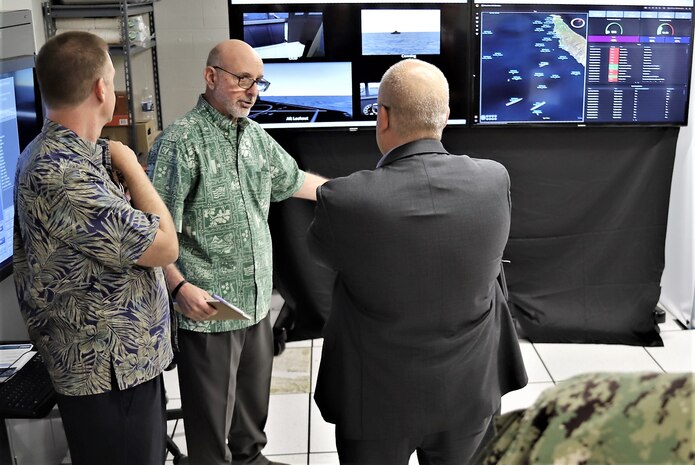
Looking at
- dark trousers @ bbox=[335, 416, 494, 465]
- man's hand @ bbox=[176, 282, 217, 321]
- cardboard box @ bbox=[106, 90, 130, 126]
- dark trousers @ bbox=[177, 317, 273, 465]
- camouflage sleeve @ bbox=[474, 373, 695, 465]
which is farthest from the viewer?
cardboard box @ bbox=[106, 90, 130, 126]

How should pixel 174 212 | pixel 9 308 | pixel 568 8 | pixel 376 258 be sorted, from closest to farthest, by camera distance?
pixel 376 258 < pixel 174 212 < pixel 9 308 < pixel 568 8

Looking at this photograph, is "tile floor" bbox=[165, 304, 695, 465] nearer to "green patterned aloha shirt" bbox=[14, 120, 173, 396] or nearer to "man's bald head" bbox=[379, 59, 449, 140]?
"green patterned aloha shirt" bbox=[14, 120, 173, 396]

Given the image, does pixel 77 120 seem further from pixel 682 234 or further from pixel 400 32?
pixel 682 234

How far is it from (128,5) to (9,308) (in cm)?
181

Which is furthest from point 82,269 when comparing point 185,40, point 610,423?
point 185,40

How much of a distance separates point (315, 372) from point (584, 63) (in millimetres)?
2069

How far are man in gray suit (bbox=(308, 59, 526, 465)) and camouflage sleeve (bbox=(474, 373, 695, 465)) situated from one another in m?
1.20

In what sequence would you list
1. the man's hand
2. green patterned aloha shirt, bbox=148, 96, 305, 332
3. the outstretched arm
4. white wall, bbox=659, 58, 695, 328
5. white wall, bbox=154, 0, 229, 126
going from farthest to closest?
white wall, bbox=154, 0, 229, 126, white wall, bbox=659, 58, 695, 328, the outstretched arm, green patterned aloha shirt, bbox=148, 96, 305, 332, the man's hand

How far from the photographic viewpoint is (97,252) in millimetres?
1938

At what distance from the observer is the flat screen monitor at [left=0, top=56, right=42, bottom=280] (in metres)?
2.70

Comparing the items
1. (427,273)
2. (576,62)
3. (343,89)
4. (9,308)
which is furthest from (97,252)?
(576,62)

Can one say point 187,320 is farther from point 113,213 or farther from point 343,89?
point 343,89

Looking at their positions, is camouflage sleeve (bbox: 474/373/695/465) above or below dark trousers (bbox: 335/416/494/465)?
above

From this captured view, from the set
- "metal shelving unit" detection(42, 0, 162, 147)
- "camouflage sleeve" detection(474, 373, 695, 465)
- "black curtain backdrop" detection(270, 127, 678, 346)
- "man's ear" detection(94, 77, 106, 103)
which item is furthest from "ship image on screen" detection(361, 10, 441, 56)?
"camouflage sleeve" detection(474, 373, 695, 465)
